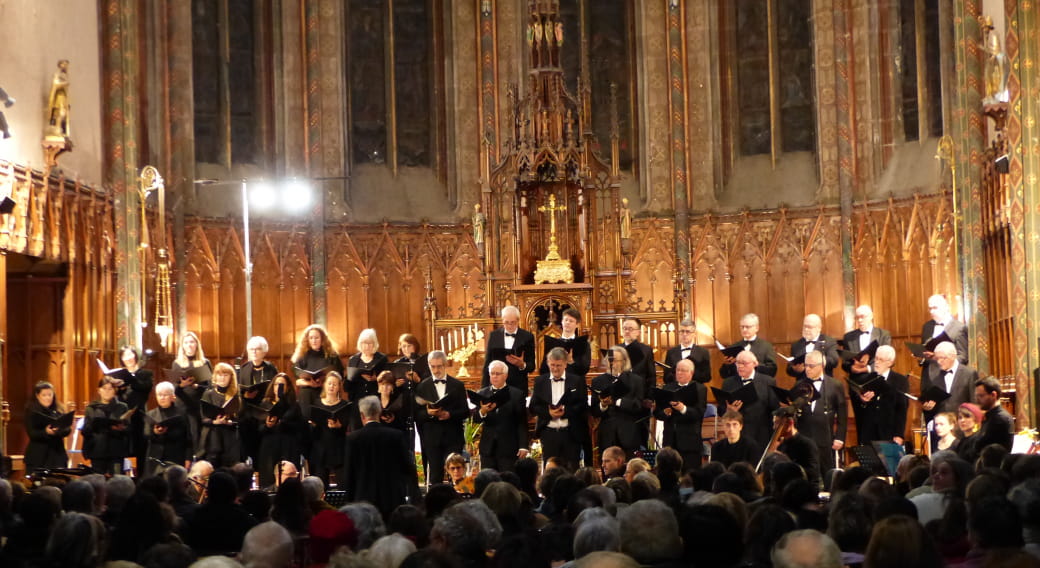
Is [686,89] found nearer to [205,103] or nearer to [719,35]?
[719,35]

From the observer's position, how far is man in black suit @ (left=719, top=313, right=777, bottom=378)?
42.0 feet

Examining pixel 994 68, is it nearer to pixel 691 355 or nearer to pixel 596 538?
pixel 691 355

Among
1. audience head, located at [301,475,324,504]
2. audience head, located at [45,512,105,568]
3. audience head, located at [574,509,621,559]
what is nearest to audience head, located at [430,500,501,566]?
audience head, located at [574,509,621,559]

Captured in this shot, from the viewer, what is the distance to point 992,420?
9.34 m

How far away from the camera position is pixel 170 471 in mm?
8211

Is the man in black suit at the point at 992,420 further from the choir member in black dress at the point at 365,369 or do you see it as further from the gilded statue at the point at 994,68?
the choir member in black dress at the point at 365,369

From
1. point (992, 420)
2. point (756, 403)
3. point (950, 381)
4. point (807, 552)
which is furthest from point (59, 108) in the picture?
point (807, 552)

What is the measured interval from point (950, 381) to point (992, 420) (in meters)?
2.57

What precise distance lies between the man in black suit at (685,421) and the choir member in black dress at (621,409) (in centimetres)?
23

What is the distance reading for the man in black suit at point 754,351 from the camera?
42.0ft

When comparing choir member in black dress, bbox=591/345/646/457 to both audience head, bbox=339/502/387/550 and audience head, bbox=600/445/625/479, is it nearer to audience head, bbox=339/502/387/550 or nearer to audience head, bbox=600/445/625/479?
audience head, bbox=600/445/625/479

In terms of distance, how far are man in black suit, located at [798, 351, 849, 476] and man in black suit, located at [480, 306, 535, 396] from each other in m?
2.35

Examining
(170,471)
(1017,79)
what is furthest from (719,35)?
(170,471)

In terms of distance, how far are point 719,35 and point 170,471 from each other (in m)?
13.5
